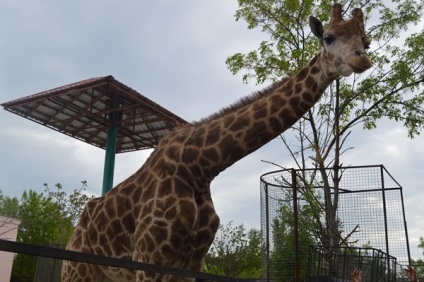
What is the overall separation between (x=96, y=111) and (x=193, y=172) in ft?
51.4

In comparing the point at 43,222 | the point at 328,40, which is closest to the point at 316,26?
the point at 328,40

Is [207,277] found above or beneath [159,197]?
→ beneath

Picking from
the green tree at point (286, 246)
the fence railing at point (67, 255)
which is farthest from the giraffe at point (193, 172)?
the green tree at point (286, 246)

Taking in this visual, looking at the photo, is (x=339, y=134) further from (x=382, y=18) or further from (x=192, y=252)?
(x=192, y=252)

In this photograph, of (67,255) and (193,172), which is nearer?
(67,255)

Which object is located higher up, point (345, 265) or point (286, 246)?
point (286, 246)

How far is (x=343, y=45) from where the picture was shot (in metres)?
4.62

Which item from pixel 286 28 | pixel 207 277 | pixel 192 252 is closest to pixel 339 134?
pixel 286 28

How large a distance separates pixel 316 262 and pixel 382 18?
7114mm

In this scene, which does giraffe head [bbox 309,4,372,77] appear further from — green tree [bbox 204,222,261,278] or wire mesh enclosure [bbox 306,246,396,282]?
green tree [bbox 204,222,261,278]

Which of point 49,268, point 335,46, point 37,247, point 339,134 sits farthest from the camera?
point 49,268

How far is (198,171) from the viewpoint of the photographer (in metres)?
5.07

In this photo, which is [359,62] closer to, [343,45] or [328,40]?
[343,45]

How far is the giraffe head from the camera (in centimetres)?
440
